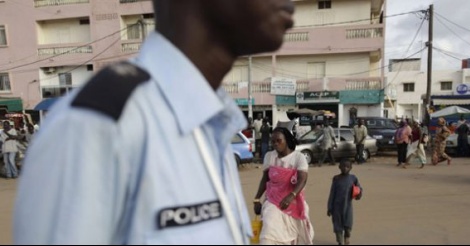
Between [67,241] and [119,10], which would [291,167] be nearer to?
[67,241]

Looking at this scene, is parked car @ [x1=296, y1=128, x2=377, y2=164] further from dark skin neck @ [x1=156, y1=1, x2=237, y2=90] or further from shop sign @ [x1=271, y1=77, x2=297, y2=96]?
dark skin neck @ [x1=156, y1=1, x2=237, y2=90]

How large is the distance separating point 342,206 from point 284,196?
4.25ft

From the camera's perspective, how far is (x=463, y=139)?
14.5 meters

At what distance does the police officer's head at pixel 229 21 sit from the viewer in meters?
0.86

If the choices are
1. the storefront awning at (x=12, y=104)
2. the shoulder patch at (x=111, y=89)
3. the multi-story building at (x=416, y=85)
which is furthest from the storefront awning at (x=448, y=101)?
Result: the storefront awning at (x=12, y=104)

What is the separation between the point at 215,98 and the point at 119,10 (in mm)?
24254

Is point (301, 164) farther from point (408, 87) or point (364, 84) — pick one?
point (408, 87)

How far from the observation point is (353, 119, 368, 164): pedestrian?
41.7 ft

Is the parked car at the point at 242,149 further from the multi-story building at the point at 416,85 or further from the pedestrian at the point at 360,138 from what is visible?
the multi-story building at the point at 416,85

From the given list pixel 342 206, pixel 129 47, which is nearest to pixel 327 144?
pixel 342 206

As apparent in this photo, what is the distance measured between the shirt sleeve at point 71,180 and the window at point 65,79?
83.9 feet

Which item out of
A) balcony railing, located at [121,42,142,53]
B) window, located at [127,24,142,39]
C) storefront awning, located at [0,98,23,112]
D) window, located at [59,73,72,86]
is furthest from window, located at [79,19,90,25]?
storefront awning, located at [0,98,23,112]

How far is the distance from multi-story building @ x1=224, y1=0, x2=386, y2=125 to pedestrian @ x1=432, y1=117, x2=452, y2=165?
8582 mm

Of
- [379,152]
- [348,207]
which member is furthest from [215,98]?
[379,152]
